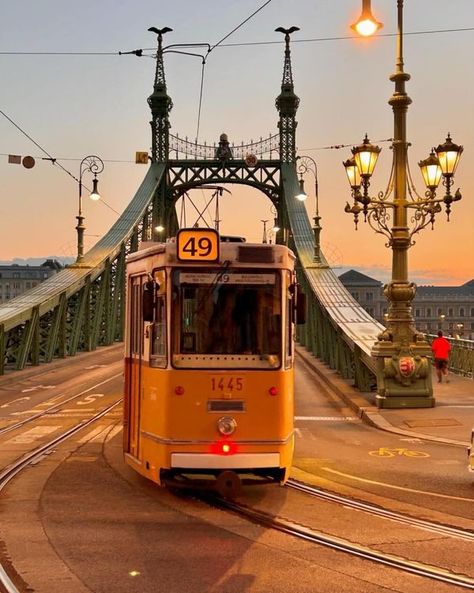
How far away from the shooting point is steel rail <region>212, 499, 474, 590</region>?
6137 mm

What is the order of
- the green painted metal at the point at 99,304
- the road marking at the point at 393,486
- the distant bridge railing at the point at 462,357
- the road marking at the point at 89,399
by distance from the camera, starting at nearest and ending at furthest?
the road marking at the point at 393,486 → the road marking at the point at 89,399 → the distant bridge railing at the point at 462,357 → the green painted metal at the point at 99,304

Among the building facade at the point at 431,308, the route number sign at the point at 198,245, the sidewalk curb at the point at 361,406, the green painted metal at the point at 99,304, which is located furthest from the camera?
the building facade at the point at 431,308

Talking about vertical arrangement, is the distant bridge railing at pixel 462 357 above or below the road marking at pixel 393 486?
above

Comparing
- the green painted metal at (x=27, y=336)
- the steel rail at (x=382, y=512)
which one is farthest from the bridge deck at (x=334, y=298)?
the green painted metal at (x=27, y=336)

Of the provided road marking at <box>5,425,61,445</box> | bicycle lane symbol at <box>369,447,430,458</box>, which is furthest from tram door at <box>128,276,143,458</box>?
road marking at <box>5,425,61,445</box>

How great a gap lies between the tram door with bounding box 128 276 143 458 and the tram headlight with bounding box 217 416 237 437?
135 centimetres

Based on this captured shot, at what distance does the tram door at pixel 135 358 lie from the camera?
9.38m

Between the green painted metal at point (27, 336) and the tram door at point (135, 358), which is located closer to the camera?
the tram door at point (135, 358)

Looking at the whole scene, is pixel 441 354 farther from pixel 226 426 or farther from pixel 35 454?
pixel 226 426

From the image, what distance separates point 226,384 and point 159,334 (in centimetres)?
94

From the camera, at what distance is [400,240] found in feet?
55.8

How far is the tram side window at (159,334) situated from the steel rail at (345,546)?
170 cm

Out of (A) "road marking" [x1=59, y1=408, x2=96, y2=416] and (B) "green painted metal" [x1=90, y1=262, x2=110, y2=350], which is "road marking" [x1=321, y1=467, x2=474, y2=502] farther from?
(B) "green painted metal" [x1=90, y1=262, x2=110, y2=350]

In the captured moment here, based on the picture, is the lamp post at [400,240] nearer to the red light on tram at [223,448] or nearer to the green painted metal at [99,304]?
the red light on tram at [223,448]
